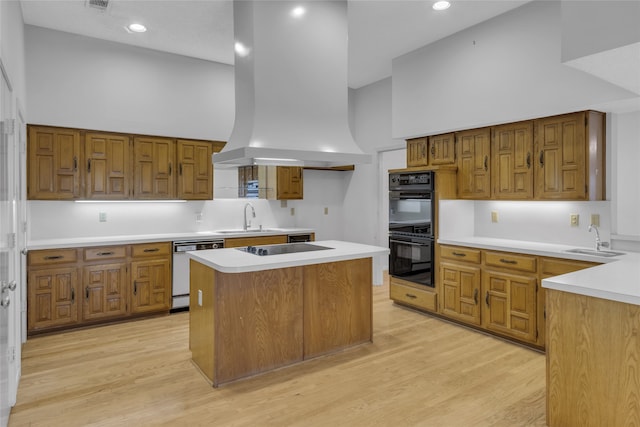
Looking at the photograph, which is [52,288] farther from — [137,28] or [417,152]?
[417,152]

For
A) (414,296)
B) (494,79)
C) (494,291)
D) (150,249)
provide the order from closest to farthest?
1. (494,291)
2. (494,79)
3. (150,249)
4. (414,296)

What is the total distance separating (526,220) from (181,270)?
3.91 meters

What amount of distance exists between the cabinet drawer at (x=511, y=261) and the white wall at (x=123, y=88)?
11.9 ft

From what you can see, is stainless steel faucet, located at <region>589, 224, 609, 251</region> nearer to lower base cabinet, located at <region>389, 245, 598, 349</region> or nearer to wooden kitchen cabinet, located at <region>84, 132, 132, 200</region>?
lower base cabinet, located at <region>389, 245, 598, 349</region>

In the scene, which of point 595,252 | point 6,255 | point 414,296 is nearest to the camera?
point 6,255

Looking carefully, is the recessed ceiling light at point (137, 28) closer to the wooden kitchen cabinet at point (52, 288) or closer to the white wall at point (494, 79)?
the wooden kitchen cabinet at point (52, 288)

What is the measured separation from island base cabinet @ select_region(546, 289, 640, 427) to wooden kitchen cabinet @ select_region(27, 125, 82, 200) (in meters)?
4.60

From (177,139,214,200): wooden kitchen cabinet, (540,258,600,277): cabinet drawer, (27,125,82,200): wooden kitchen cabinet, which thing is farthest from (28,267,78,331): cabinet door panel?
(540,258,600,277): cabinet drawer

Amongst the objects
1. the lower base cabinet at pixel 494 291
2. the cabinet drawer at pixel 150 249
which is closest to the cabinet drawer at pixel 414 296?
the lower base cabinet at pixel 494 291

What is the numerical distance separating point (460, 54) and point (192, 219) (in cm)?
385

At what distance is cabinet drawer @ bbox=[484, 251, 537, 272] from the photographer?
3553 mm

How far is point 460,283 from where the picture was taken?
418 cm

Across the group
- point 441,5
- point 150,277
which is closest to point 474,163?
point 441,5

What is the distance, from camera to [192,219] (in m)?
5.28
